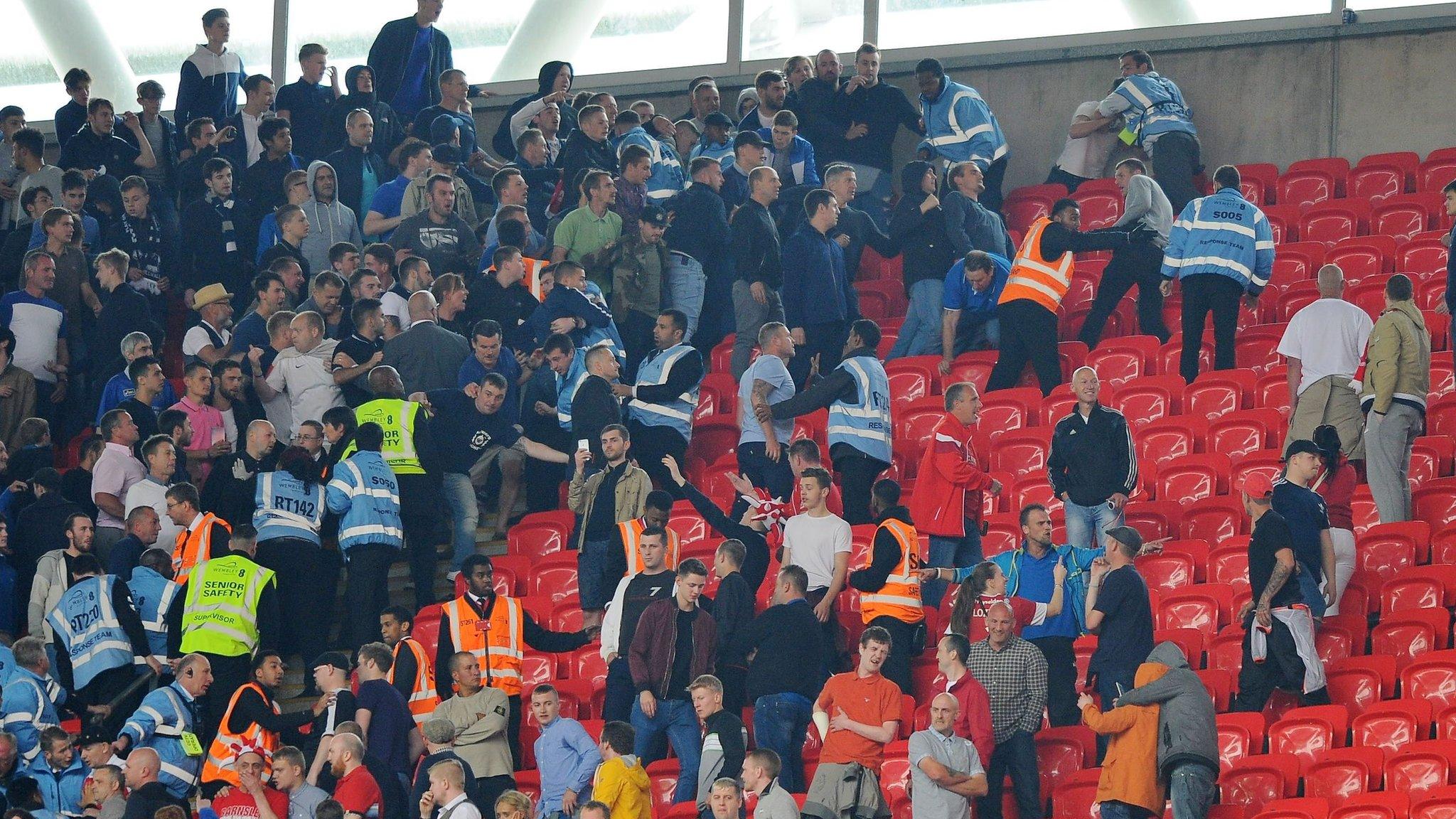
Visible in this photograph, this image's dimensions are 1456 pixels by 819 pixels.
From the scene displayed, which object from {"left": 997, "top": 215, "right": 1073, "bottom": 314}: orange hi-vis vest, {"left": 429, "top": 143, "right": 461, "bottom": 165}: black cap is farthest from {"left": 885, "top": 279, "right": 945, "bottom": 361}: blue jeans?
{"left": 429, "top": 143, "right": 461, "bottom": 165}: black cap

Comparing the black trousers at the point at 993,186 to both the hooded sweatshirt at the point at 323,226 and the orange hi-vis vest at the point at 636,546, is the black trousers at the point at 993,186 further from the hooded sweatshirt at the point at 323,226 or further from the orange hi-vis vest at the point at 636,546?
the orange hi-vis vest at the point at 636,546

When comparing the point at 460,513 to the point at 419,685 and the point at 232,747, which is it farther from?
the point at 232,747

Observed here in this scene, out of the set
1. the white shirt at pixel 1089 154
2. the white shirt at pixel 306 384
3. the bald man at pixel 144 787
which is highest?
the white shirt at pixel 1089 154

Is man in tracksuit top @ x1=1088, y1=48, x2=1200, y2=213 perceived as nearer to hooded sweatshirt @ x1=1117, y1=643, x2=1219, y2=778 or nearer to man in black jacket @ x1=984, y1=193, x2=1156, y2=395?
man in black jacket @ x1=984, y1=193, x2=1156, y2=395

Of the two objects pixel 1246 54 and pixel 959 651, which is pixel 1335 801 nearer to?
pixel 959 651

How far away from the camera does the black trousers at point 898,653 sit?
33.1 ft

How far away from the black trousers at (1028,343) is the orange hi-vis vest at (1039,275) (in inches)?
1.8

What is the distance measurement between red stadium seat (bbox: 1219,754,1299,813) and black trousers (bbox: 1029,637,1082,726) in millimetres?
1016

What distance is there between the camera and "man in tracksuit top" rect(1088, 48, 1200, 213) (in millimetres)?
13922

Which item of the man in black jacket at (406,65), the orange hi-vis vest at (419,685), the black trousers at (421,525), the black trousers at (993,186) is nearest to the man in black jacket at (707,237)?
the black trousers at (993,186)

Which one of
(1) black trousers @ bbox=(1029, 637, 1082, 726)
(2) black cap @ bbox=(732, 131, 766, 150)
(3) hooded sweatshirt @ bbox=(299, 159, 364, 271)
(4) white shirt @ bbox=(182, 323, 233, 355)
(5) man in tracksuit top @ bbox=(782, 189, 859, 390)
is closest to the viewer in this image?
(1) black trousers @ bbox=(1029, 637, 1082, 726)

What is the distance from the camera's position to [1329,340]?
10828 millimetres

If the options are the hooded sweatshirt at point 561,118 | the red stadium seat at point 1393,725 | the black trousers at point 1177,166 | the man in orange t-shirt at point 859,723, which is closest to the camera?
the red stadium seat at point 1393,725

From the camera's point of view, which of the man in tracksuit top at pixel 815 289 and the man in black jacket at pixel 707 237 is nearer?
the man in tracksuit top at pixel 815 289
